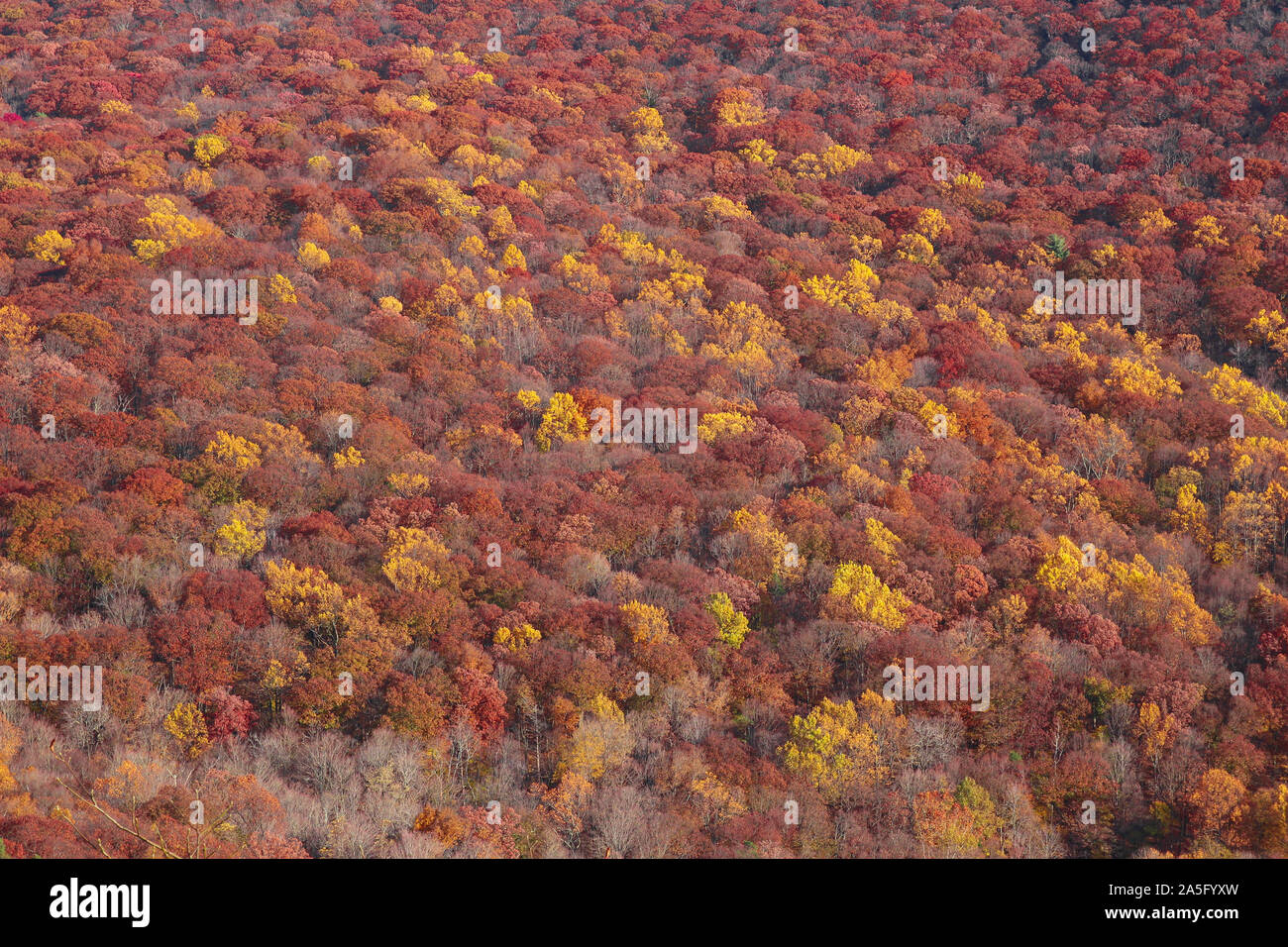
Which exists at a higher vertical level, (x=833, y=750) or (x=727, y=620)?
(x=727, y=620)

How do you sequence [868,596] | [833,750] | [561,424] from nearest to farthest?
[833,750] < [868,596] < [561,424]

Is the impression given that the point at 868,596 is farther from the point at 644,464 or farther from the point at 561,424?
the point at 561,424

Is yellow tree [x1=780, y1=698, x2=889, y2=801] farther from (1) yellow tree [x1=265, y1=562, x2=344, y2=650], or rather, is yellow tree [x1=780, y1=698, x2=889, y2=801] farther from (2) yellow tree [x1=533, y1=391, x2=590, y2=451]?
(2) yellow tree [x1=533, y1=391, x2=590, y2=451]

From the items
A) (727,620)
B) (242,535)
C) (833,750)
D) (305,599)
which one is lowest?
(833,750)

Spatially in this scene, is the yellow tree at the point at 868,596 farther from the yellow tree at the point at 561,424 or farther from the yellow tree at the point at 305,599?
the yellow tree at the point at 305,599

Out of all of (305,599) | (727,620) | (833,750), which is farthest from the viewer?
(727,620)

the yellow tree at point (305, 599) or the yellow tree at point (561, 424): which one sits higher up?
the yellow tree at point (561, 424)

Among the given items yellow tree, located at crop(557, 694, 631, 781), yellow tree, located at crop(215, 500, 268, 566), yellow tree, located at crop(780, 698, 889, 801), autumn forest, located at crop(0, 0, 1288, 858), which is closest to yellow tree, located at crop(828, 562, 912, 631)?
autumn forest, located at crop(0, 0, 1288, 858)

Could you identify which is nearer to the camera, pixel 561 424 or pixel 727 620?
pixel 727 620

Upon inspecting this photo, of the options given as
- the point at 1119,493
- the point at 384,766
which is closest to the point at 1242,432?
the point at 1119,493

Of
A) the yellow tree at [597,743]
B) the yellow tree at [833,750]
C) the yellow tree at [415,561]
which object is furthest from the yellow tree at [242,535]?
the yellow tree at [833,750]

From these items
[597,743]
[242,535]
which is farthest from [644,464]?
[242,535]
